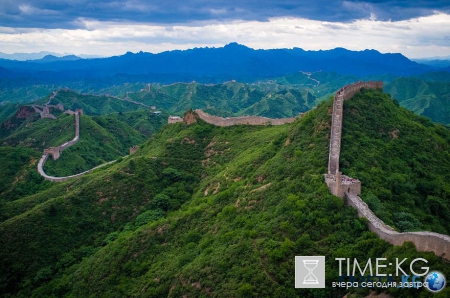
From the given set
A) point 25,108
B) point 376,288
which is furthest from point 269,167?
point 25,108

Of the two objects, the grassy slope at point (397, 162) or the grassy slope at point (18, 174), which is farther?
the grassy slope at point (18, 174)

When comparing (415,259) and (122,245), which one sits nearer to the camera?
(415,259)

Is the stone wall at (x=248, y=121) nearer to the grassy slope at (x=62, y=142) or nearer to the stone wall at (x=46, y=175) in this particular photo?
the stone wall at (x=46, y=175)

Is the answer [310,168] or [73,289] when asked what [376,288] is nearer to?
[310,168]

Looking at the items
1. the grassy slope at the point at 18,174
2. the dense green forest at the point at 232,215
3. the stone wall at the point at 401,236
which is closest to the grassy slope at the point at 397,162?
the dense green forest at the point at 232,215

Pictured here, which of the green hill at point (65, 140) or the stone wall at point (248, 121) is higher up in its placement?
the stone wall at point (248, 121)

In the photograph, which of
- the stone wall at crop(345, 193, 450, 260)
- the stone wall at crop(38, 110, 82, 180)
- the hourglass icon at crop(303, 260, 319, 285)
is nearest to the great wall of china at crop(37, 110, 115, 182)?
the stone wall at crop(38, 110, 82, 180)

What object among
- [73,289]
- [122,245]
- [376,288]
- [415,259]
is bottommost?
[73,289]
